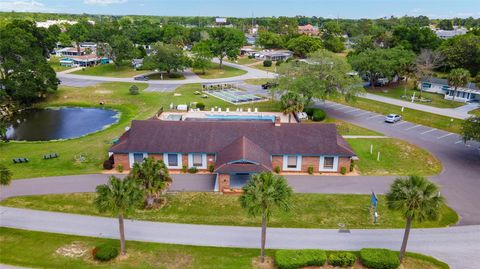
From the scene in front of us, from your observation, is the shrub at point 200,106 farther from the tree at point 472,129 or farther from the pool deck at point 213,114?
the tree at point 472,129

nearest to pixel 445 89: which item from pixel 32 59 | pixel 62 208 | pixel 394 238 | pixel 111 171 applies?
pixel 394 238

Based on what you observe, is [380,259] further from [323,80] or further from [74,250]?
[323,80]

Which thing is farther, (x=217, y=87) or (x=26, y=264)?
(x=217, y=87)

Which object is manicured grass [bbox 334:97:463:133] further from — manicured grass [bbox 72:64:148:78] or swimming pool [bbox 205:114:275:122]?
manicured grass [bbox 72:64:148:78]

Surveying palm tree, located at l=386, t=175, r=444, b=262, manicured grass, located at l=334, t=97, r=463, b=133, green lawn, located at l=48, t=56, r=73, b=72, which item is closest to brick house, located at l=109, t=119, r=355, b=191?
palm tree, located at l=386, t=175, r=444, b=262

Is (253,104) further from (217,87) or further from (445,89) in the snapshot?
(445,89)
